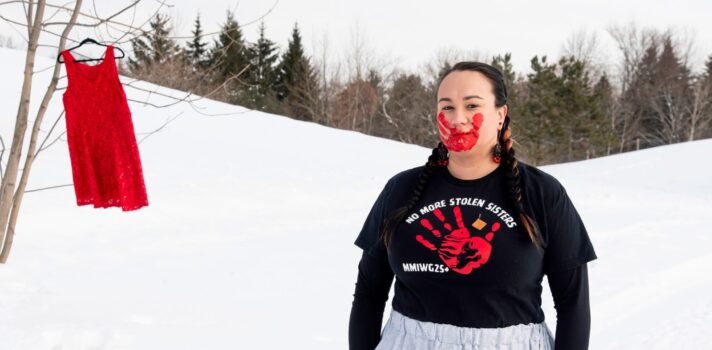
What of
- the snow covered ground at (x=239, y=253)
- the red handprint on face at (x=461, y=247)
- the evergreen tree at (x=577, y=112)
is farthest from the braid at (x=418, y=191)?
the evergreen tree at (x=577, y=112)

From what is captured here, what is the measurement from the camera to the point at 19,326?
397 cm

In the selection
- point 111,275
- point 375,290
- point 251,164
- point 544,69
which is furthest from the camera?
point 544,69

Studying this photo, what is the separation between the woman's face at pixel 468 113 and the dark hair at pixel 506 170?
0.03 m

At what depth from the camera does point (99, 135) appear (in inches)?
156

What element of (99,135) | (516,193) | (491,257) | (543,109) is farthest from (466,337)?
(543,109)

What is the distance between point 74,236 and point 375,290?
20.7ft

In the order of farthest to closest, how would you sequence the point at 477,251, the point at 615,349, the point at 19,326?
the point at 615,349
the point at 19,326
the point at 477,251

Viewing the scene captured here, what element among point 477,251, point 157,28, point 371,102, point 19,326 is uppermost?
point 371,102

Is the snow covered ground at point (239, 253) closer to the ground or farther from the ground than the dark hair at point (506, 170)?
closer to the ground

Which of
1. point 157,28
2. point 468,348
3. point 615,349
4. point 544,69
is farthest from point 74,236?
point 544,69

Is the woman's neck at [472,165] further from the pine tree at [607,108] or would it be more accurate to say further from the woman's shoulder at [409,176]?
the pine tree at [607,108]

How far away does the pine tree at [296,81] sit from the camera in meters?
37.2

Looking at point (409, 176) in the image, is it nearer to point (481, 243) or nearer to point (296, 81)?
point (481, 243)

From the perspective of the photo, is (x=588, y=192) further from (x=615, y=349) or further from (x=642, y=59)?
(x=642, y=59)
